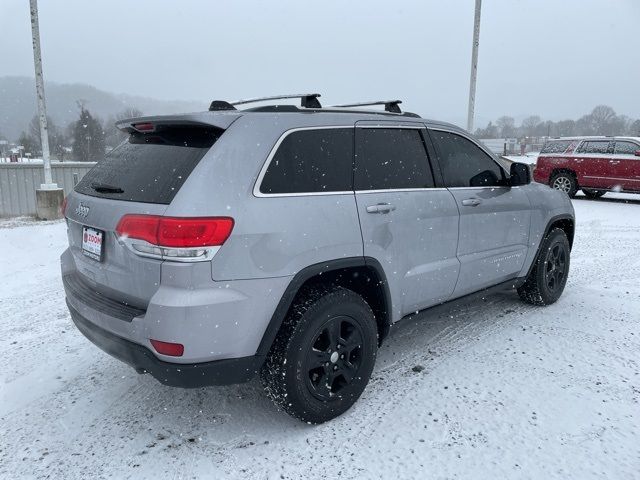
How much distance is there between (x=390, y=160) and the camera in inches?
121

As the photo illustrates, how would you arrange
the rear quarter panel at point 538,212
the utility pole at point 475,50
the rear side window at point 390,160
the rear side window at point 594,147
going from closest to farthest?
the rear side window at point 390,160
the rear quarter panel at point 538,212
the rear side window at point 594,147
the utility pole at point 475,50

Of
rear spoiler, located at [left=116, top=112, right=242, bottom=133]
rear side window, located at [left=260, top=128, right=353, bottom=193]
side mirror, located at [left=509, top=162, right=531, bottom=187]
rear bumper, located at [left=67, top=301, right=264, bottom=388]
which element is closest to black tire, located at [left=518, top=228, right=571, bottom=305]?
side mirror, located at [left=509, top=162, right=531, bottom=187]

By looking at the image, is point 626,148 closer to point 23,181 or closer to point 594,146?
point 594,146

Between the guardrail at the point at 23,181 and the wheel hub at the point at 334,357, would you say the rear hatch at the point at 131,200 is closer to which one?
the wheel hub at the point at 334,357

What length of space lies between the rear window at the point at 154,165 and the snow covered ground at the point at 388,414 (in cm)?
133

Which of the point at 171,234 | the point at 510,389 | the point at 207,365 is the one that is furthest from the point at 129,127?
the point at 510,389

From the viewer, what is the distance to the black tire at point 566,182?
13414 mm

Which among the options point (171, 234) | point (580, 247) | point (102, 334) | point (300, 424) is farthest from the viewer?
point (580, 247)

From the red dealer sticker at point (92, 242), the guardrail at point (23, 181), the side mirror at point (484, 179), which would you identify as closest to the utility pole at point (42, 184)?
the red dealer sticker at point (92, 242)

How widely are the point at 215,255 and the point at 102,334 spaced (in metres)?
0.85

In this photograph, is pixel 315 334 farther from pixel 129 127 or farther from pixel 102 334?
pixel 129 127

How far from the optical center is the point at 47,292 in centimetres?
510

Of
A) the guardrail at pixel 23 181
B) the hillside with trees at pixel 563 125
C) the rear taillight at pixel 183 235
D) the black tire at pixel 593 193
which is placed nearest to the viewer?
the rear taillight at pixel 183 235

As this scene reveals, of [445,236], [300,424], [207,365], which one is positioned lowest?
[300,424]
